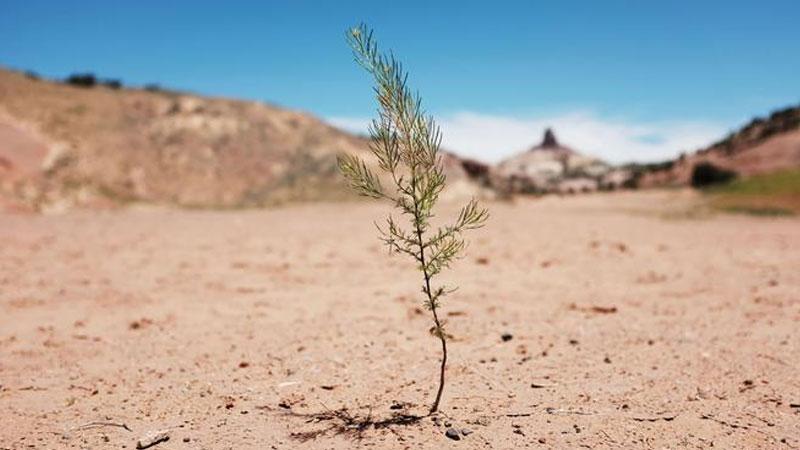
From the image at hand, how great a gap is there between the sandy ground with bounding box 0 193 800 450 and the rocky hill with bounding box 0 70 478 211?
16475mm

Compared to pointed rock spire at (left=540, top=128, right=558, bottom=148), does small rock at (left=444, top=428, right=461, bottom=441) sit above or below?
below

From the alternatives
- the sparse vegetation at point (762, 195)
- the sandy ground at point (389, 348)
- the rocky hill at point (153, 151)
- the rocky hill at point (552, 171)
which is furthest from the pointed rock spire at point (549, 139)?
the sandy ground at point (389, 348)

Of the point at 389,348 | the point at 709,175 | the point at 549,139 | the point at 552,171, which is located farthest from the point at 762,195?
the point at 549,139

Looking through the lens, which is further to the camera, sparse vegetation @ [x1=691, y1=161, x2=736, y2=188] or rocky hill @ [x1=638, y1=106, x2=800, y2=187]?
rocky hill @ [x1=638, y1=106, x2=800, y2=187]

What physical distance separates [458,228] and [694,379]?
301cm

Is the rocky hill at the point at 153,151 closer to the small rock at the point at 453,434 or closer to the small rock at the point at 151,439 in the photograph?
the small rock at the point at 151,439

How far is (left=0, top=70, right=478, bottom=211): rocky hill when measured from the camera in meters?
30.1

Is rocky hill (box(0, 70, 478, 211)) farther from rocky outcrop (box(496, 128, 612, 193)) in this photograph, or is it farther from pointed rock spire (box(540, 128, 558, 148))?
pointed rock spire (box(540, 128, 558, 148))

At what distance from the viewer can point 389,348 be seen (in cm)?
699

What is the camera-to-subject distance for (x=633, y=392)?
555 centimetres

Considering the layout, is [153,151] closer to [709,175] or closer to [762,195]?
[762,195]

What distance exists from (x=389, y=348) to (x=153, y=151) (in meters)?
34.4

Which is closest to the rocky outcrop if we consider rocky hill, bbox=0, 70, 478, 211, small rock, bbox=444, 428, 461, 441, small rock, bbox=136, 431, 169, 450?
rocky hill, bbox=0, 70, 478, 211

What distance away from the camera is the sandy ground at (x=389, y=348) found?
4.87 metres
